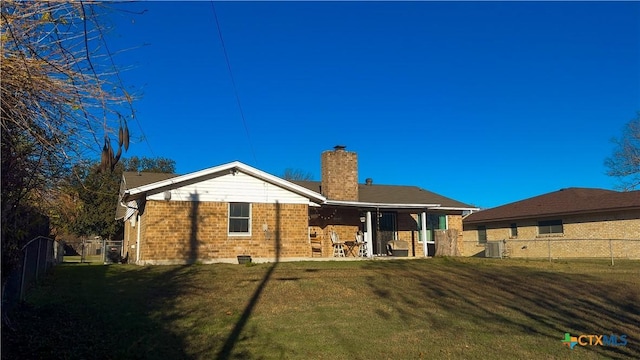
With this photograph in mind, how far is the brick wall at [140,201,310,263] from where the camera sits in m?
17.6

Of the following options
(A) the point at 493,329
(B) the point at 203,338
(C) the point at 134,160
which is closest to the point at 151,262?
(B) the point at 203,338

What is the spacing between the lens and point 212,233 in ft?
60.4

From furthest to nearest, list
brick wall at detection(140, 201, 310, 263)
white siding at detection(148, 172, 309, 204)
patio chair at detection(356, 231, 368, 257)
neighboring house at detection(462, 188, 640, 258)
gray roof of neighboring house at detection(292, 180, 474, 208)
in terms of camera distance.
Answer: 1. neighboring house at detection(462, 188, 640, 258)
2. gray roof of neighboring house at detection(292, 180, 474, 208)
3. patio chair at detection(356, 231, 368, 257)
4. white siding at detection(148, 172, 309, 204)
5. brick wall at detection(140, 201, 310, 263)

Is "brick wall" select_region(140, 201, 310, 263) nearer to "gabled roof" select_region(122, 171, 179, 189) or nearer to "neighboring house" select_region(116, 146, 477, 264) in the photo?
"neighboring house" select_region(116, 146, 477, 264)

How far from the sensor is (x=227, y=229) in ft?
61.4

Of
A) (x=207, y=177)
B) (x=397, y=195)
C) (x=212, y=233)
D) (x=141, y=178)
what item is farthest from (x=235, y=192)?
(x=397, y=195)

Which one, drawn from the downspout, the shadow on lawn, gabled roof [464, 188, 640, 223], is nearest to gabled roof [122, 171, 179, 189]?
the downspout

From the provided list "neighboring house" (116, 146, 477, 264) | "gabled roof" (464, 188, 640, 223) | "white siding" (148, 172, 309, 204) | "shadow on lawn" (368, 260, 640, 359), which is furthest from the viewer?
"gabled roof" (464, 188, 640, 223)

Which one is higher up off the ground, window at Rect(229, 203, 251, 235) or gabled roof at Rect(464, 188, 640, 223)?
gabled roof at Rect(464, 188, 640, 223)

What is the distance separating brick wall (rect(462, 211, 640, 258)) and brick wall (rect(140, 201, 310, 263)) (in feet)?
37.7

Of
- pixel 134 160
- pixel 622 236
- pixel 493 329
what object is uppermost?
pixel 134 160

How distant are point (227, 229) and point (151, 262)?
2.90 metres

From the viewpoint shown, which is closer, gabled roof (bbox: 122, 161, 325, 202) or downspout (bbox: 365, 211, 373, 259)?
gabled roof (bbox: 122, 161, 325, 202)

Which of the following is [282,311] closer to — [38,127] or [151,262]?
[38,127]
